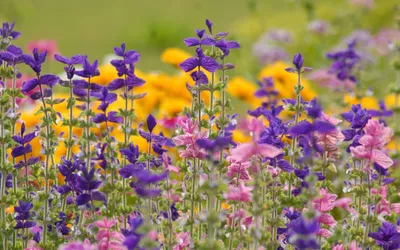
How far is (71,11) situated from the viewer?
11.5m

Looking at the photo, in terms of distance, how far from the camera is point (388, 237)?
1.37 metres

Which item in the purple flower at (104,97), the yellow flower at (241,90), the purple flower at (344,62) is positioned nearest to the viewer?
Result: the purple flower at (104,97)

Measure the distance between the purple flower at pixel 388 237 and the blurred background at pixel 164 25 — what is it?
12.3 ft

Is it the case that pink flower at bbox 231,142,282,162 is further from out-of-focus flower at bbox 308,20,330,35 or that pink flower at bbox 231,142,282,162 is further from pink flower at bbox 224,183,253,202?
out-of-focus flower at bbox 308,20,330,35

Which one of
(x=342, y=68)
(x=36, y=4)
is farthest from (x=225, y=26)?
(x=342, y=68)

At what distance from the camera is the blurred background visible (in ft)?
20.1

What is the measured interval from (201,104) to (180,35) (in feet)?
25.7

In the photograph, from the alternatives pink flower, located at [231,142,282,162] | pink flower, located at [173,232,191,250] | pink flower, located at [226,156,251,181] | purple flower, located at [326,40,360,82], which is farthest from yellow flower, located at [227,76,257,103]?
pink flower, located at [231,142,282,162]

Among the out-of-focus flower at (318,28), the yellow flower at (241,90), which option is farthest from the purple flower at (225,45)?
the out-of-focus flower at (318,28)

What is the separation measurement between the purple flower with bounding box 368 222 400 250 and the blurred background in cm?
375

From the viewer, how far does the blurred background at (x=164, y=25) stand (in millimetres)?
6133

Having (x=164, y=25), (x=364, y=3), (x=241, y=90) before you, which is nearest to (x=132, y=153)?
(x=241, y=90)

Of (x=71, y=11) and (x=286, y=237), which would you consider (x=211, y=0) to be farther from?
(x=286, y=237)

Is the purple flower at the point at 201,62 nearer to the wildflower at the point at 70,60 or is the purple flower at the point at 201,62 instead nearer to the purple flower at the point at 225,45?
the purple flower at the point at 225,45
